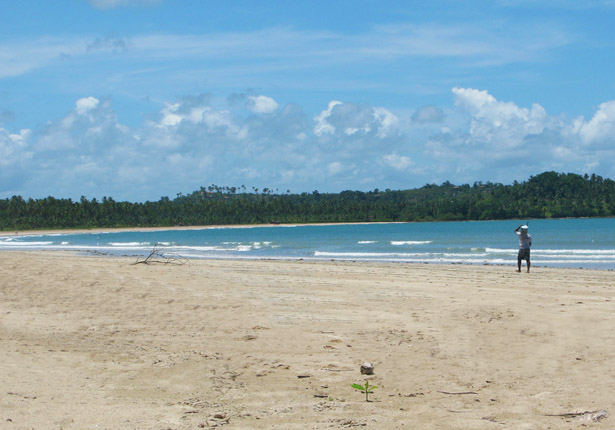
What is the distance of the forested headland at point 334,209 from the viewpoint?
13612cm

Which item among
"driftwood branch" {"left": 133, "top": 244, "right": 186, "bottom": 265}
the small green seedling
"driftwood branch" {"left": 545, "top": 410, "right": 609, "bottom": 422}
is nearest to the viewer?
"driftwood branch" {"left": 545, "top": 410, "right": 609, "bottom": 422}

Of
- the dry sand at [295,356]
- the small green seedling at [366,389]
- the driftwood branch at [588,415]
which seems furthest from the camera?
the small green seedling at [366,389]

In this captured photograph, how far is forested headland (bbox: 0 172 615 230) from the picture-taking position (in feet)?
447

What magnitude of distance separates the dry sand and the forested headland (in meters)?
129

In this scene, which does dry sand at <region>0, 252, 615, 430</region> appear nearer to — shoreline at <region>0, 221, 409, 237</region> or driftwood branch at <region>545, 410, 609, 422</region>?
driftwood branch at <region>545, 410, 609, 422</region>

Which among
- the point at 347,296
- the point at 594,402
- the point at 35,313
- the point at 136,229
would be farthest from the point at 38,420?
the point at 136,229

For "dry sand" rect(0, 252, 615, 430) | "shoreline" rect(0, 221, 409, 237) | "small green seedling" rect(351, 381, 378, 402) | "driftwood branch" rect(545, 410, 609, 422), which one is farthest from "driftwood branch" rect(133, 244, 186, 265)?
"shoreline" rect(0, 221, 409, 237)

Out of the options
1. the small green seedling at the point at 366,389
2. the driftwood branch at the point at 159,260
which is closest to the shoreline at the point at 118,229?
the driftwood branch at the point at 159,260

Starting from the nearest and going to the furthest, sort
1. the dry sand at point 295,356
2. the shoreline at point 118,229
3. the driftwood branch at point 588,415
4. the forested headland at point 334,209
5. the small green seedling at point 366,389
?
1. the driftwood branch at point 588,415
2. the dry sand at point 295,356
3. the small green seedling at point 366,389
4. the shoreline at point 118,229
5. the forested headland at point 334,209

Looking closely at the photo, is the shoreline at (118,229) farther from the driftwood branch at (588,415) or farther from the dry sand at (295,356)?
the driftwood branch at (588,415)

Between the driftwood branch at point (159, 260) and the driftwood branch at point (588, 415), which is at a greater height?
the driftwood branch at point (159, 260)

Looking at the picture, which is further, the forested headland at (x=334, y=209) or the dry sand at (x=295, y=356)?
the forested headland at (x=334, y=209)

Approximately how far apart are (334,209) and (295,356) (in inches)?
6089

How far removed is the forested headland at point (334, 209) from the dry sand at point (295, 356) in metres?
129
